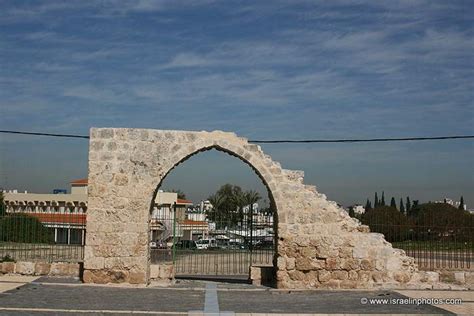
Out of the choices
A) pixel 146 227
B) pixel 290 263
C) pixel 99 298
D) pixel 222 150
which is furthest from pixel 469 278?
pixel 99 298

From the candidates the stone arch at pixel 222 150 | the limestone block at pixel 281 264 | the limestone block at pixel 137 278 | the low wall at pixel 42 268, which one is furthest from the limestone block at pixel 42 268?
the limestone block at pixel 281 264

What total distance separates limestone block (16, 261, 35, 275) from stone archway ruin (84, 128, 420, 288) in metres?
1.76

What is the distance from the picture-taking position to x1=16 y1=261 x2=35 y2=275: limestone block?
13203 mm

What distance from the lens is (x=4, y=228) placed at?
14.6 metres

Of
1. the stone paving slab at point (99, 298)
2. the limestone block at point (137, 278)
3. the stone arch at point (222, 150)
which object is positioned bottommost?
the stone paving slab at point (99, 298)

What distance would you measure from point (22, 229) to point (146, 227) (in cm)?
420

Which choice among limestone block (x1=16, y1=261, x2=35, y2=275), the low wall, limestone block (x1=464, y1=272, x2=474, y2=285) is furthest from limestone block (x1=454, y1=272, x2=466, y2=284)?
limestone block (x1=16, y1=261, x2=35, y2=275)

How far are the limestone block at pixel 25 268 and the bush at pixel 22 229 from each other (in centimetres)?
133

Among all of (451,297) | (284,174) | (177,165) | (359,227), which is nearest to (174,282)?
(177,165)

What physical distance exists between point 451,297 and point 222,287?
4770 mm

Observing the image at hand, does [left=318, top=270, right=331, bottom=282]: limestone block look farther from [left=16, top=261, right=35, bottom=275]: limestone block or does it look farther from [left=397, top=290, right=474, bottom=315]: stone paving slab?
[left=16, top=261, right=35, bottom=275]: limestone block

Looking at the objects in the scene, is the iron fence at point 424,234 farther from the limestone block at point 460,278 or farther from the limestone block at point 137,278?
the limestone block at point 137,278

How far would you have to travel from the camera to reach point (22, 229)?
575 inches

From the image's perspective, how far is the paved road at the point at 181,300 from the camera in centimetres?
929
